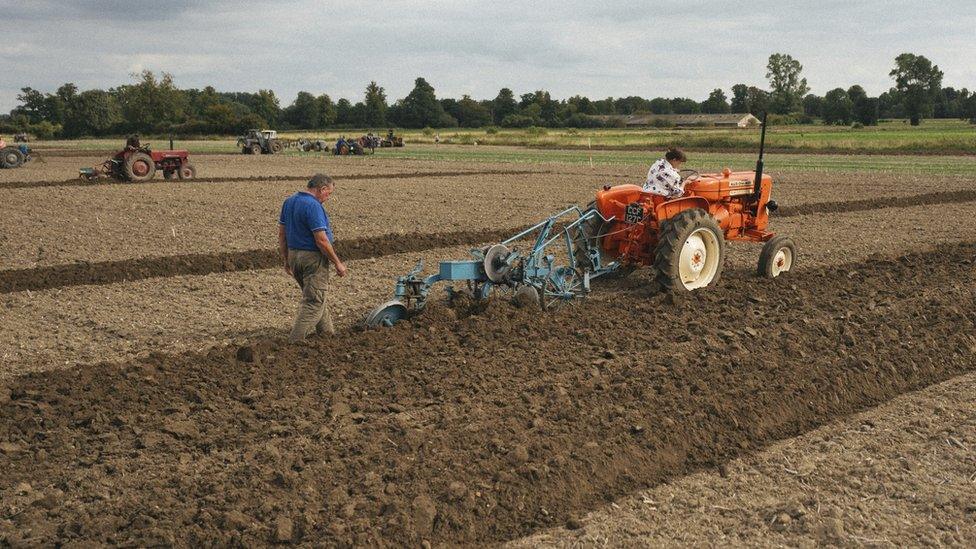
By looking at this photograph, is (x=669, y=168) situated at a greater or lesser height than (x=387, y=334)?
greater

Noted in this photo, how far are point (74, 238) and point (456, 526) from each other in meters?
11.5

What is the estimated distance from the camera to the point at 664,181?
9.34 m

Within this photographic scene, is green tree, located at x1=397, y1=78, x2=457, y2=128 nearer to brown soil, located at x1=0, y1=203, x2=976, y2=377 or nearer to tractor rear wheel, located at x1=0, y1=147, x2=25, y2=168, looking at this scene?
tractor rear wheel, located at x1=0, y1=147, x2=25, y2=168

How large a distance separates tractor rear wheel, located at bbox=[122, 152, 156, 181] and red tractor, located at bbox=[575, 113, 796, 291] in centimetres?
1883

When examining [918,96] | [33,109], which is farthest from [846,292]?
[33,109]

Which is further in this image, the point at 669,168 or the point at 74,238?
the point at 74,238

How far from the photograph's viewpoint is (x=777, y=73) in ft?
407

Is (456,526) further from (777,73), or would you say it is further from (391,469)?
(777,73)

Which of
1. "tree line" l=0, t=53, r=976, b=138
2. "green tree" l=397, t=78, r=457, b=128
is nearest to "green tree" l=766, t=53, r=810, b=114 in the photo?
"tree line" l=0, t=53, r=976, b=138

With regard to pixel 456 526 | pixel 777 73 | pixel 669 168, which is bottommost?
pixel 456 526

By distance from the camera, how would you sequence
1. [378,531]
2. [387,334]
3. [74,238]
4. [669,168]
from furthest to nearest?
[74,238]
[669,168]
[387,334]
[378,531]

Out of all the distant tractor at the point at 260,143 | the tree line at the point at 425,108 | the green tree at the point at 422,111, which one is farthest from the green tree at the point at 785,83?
the distant tractor at the point at 260,143

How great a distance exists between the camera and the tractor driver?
9.27m

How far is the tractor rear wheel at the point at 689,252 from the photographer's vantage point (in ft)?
29.6
